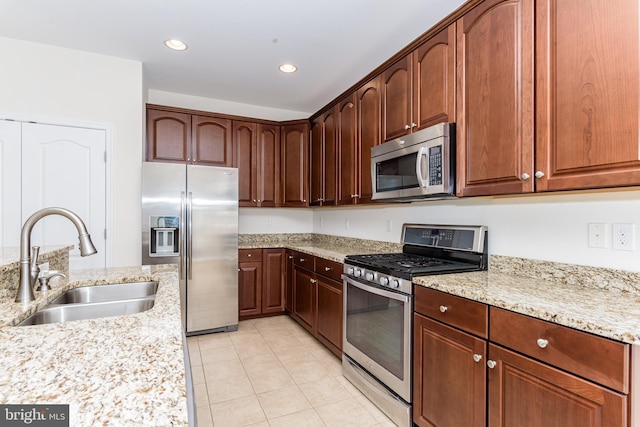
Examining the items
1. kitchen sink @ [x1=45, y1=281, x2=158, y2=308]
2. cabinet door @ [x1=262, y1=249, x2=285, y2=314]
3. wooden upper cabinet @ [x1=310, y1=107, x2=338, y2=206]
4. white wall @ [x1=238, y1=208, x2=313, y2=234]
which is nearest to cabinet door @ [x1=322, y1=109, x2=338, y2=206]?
wooden upper cabinet @ [x1=310, y1=107, x2=338, y2=206]

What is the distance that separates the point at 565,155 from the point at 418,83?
1.05 metres

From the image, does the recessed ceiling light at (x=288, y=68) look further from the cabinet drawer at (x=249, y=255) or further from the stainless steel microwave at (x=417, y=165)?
the cabinet drawer at (x=249, y=255)

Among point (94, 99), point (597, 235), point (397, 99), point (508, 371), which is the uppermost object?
point (94, 99)

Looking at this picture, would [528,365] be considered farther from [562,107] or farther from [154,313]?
[154,313]

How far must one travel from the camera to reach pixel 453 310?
5.16 feet

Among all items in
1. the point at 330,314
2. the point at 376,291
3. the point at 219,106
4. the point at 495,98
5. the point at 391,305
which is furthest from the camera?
the point at 219,106

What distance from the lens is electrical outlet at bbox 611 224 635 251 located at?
1460 mm

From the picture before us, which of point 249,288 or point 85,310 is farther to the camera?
point 249,288

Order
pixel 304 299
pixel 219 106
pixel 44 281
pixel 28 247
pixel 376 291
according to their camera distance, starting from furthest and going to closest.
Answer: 1. pixel 219 106
2. pixel 304 299
3. pixel 376 291
4. pixel 44 281
5. pixel 28 247

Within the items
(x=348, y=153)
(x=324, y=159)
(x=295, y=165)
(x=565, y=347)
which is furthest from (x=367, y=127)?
(x=565, y=347)

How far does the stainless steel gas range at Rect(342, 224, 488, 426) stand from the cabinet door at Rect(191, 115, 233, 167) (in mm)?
2031

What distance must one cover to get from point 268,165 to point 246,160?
264 millimetres

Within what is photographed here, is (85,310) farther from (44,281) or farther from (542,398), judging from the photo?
(542,398)

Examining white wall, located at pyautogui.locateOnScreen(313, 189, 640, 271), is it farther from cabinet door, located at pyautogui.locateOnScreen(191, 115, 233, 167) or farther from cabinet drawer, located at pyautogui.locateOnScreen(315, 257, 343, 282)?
cabinet door, located at pyautogui.locateOnScreen(191, 115, 233, 167)
